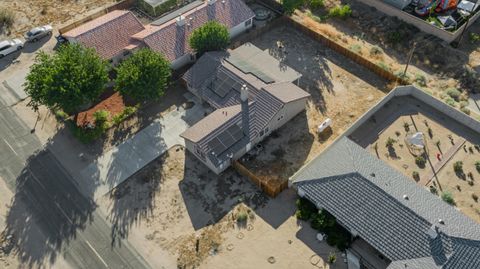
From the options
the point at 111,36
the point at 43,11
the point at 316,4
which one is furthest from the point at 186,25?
the point at 43,11

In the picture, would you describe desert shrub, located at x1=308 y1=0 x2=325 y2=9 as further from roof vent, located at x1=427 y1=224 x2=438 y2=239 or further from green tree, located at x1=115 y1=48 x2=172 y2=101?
roof vent, located at x1=427 y1=224 x2=438 y2=239

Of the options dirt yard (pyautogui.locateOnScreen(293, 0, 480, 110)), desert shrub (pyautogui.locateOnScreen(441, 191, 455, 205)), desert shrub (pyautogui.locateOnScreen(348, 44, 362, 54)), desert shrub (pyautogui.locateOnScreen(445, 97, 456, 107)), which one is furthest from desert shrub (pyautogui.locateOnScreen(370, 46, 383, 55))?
desert shrub (pyautogui.locateOnScreen(441, 191, 455, 205))

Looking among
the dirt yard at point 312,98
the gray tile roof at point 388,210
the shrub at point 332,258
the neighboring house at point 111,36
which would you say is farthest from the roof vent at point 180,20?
the shrub at point 332,258

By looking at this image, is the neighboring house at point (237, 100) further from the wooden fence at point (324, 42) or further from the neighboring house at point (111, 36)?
the neighboring house at point (111, 36)

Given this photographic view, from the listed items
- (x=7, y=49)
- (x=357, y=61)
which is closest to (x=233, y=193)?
(x=357, y=61)

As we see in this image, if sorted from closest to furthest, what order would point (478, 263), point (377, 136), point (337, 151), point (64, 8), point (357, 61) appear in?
point (478, 263) → point (337, 151) → point (377, 136) → point (357, 61) → point (64, 8)

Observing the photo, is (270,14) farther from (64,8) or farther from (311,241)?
(311,241)
